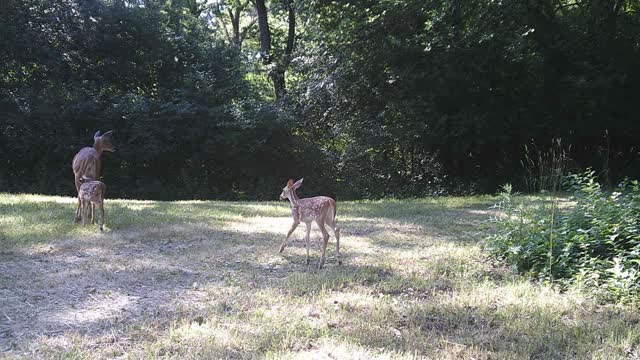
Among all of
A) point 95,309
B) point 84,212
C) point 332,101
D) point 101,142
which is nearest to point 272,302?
point 95,309

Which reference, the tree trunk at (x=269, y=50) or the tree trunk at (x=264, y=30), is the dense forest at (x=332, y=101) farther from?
the tree trunk at (x=264, y=30)

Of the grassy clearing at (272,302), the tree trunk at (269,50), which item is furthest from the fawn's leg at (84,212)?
the tree trunk at (269,50)

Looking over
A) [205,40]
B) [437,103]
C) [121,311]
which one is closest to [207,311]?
[121,311]

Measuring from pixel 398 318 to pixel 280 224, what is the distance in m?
5.29

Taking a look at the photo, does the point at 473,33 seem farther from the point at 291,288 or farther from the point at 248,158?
the point at 291,288

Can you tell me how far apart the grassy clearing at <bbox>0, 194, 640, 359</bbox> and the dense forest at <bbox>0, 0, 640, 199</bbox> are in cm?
1036

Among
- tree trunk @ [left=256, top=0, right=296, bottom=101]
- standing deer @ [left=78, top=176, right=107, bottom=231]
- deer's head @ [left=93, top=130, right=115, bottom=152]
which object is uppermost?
tree trunk @ [left=256, top=0, right=296, bottom=101]

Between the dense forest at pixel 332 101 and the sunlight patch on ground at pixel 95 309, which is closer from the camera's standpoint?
the sunlight patch on ground at pixel 95 309

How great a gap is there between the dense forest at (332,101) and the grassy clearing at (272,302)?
1036cm

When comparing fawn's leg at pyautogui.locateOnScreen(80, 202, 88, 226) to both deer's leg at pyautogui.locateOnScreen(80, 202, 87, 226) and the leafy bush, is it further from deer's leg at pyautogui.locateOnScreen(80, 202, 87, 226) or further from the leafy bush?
the leafy bush

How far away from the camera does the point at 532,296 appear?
5184 millimetres

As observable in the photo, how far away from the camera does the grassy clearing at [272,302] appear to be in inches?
157

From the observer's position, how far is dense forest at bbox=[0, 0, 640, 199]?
17.4m

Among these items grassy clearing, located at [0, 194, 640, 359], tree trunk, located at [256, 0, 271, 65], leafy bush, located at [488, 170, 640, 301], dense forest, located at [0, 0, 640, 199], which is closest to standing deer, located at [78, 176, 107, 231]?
grassy clearing, located at [0, 194, 640, 359]
